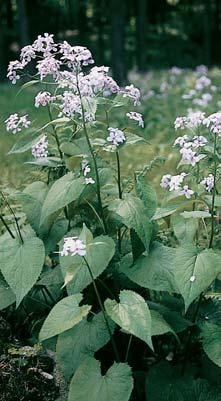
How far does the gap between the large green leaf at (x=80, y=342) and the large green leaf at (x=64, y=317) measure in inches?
6.7

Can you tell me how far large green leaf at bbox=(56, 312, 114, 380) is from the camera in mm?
2318

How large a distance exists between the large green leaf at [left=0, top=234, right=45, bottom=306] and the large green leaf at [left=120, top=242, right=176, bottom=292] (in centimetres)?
30

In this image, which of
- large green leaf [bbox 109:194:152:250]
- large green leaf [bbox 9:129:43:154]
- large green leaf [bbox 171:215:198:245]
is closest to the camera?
large green leaf [bbox 109:194:152:250]

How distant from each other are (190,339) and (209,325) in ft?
0.52

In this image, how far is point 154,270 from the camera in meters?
2.34

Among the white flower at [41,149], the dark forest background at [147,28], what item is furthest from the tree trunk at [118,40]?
the dark forest background at [147,28]

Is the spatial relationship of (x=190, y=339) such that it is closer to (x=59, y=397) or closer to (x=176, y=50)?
(x=59, y=397)

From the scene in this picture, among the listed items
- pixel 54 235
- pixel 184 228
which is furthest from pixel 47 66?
pixel 184 228

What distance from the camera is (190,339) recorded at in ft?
8.17

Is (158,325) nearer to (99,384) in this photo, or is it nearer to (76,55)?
(99,384)

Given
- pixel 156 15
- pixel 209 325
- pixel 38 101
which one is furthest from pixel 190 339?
pixel 156 15

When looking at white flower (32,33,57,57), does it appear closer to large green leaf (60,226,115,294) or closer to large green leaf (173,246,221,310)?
large green leaf (60,226,115,294)

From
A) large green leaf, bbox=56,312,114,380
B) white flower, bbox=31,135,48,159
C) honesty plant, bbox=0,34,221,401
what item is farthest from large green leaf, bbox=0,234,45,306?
white flower, bbox=31,135,48,159

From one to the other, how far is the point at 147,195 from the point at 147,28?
30094 mm
